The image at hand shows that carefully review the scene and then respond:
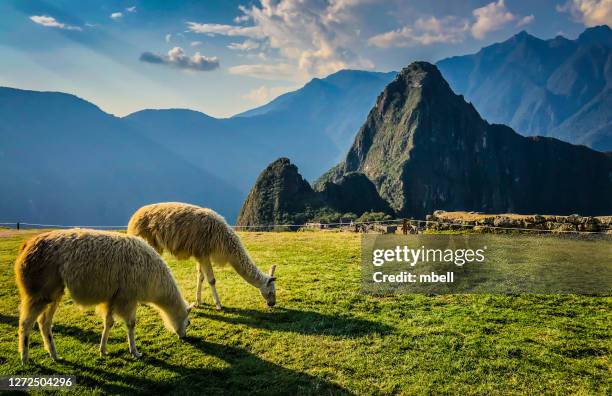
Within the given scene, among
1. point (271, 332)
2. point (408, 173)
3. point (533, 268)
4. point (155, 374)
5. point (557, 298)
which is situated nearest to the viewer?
point (155, 374)

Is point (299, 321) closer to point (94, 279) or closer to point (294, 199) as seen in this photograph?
point (94, 279)

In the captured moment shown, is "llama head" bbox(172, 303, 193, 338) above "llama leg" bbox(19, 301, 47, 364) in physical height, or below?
below

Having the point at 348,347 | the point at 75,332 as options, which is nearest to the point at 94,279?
the point at 75,332

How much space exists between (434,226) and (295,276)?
1106cm

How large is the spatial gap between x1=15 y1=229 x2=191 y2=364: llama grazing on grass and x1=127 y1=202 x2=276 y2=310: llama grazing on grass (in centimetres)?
172

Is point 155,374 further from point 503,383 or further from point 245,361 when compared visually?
point 503,383

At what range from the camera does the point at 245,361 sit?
19.9 ft

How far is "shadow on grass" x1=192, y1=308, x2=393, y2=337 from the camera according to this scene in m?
7.12

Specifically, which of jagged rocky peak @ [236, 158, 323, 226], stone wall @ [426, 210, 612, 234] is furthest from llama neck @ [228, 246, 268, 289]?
jagged rocky peak @ [236, 158, 323, 226]

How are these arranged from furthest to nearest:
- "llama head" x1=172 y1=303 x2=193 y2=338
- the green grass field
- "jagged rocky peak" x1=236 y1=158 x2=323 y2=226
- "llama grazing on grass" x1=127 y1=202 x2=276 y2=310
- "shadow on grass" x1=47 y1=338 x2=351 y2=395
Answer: "jagged rocky peak" x1=236 y1=158 x2=323 y2=226 < "llama grazing on grass" x1=127 y1=202 x2=276 y2=310 < "llama head" x1=172 y1=303 x2=193 y2=338 < the green grass field < "shadow on grass" x1=47 y1=338 x2=351 y2=395

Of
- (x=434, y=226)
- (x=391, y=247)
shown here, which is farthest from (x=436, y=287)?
(x=434, y=226)

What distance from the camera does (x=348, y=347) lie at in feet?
21.2

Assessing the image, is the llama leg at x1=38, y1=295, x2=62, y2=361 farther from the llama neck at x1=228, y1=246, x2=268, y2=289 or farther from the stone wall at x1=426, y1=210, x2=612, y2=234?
the stone wall at x1=426, y1=210, x2=612, y2=234

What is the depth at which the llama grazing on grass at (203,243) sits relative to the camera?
855 centimetres
